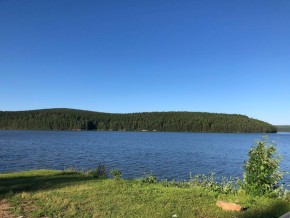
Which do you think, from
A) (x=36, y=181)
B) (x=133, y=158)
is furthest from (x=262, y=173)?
(x=133, y=158)

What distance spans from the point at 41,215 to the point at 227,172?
23.4m

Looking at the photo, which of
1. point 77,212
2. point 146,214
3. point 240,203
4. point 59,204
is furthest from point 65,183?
point 240,203

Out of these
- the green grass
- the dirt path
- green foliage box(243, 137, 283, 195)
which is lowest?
the dirt path

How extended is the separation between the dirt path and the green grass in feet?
0.59

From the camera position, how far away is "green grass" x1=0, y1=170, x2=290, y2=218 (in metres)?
9.80

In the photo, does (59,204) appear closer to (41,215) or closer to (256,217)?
(41,215)

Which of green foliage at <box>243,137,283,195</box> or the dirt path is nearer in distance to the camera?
the dirt path

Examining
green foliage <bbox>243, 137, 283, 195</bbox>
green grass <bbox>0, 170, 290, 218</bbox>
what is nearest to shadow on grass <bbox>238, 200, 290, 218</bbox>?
green grass <bbox>0, 170, 290, 218</bbox>

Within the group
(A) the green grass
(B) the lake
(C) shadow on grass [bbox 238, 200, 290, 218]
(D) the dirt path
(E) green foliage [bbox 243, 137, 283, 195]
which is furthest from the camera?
(B) the lake

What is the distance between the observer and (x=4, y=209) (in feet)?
33.6

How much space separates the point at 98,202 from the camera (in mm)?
10969

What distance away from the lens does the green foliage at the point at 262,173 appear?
1205 centimetres

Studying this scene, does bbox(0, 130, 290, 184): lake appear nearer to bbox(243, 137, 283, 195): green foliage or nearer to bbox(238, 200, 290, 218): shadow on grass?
bbox(243, 137, 283, 195): green foliage

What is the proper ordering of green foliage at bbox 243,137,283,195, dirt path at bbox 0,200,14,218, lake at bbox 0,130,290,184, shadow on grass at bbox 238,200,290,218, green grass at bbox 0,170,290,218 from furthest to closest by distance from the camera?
lake at bbox 0,130,290,184, green foliage at bbox 243,137,283,195, green grass at bbox 0,170,290,218, shadow on grass at bbox 238,200,290,218, dirt path at bbox 0,200,14,218
